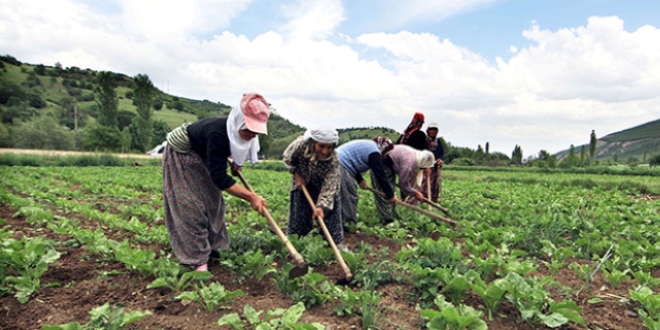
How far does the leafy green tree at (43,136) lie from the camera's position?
34219mm

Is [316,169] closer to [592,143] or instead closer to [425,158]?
[425,158]

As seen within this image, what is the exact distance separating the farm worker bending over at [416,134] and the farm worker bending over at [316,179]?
267cm

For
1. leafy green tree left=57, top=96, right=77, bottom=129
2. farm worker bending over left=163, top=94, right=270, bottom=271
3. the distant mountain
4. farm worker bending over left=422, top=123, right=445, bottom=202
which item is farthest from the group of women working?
the distant mountain

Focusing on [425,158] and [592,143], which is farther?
[592,143]

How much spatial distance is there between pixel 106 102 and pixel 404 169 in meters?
51.2

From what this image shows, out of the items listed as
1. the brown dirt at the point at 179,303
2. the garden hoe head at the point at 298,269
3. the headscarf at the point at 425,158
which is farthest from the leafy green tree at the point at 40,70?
the garden hoe head at the point at 298,269

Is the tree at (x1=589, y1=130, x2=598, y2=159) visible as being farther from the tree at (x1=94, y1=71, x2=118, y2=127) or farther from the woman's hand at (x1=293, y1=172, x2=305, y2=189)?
the tree at (x1=94, y1=71, x2=118, y2=127)

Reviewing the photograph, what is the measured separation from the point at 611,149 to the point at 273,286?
147 m

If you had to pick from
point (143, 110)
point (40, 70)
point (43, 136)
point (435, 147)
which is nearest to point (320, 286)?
point (435, 147)

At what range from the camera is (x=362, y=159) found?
487cm

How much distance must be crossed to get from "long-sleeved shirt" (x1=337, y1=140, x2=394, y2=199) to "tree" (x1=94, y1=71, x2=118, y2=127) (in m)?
48.9

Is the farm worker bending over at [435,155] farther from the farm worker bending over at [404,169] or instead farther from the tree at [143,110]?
the tree at [143,110]

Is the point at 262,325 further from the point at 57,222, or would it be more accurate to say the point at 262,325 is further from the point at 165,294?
the point at 57,222

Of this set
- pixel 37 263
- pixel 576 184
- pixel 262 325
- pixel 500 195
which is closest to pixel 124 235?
pixel 37 263
